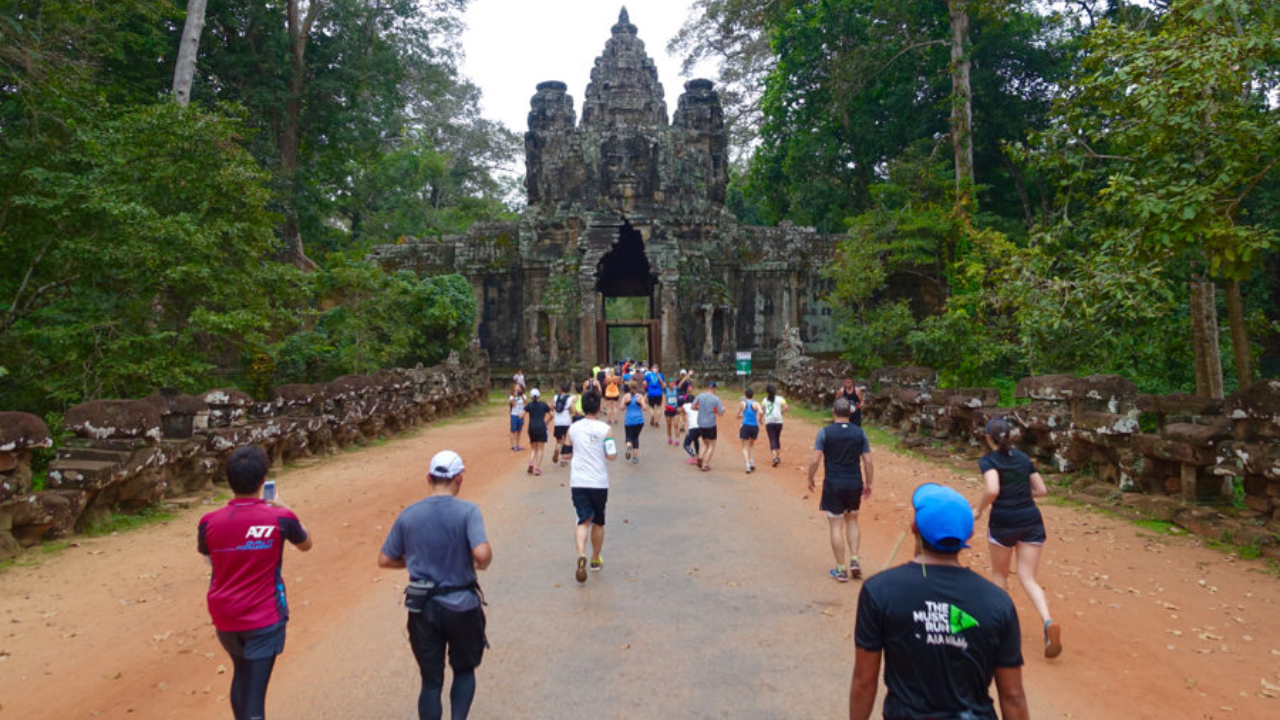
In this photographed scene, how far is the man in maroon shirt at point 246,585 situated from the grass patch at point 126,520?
19.0ft

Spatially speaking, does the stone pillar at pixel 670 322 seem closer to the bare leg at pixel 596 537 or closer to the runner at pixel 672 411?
the runner at pixel 672 411

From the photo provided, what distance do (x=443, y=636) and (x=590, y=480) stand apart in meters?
2.89

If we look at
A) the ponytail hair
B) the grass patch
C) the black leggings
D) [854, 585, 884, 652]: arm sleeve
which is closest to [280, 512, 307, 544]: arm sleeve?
the black leggings

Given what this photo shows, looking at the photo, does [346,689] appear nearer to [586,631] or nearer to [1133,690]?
[586,631]

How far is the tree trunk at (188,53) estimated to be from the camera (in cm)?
1786

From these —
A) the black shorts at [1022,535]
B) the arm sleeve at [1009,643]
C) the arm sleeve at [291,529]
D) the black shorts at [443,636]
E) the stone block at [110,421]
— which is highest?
the stone block at [110,421]

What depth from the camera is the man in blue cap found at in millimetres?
2570

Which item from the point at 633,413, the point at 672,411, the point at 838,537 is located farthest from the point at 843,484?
the point at 672,411

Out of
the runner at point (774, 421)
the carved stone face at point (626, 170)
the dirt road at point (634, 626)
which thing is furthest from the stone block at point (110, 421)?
the carved stone face at point (626, 170)

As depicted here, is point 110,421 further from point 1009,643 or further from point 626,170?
point 626,170

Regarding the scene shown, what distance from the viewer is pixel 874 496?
407 inches

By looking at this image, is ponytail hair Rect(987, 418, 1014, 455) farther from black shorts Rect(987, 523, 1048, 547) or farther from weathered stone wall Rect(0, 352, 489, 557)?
weathered stone wall Rect(0, 352, 489, 557)

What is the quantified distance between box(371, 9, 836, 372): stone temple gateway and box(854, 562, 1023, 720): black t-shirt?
26.6 metres

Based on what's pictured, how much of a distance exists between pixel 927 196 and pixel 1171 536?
21.0m
